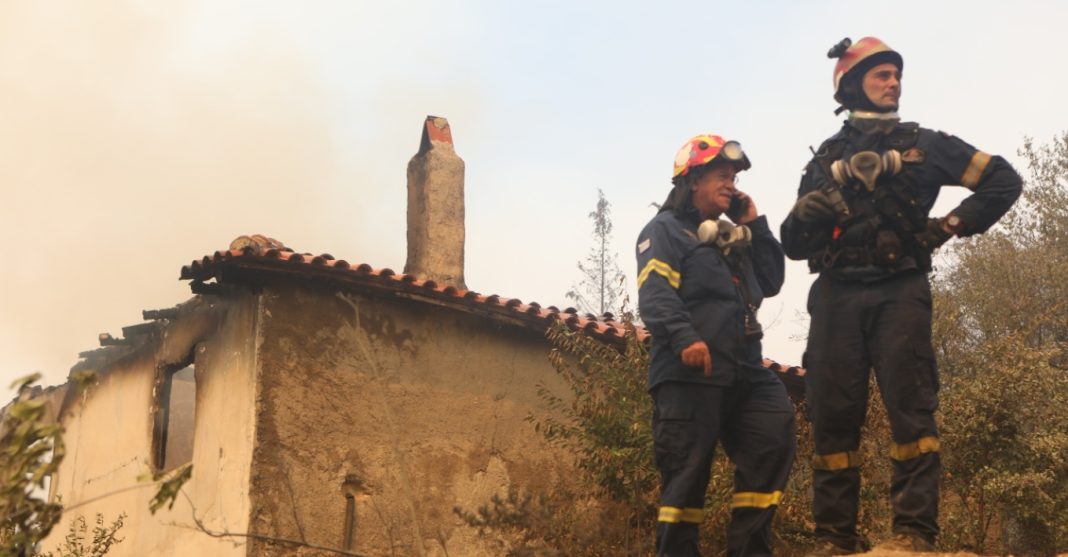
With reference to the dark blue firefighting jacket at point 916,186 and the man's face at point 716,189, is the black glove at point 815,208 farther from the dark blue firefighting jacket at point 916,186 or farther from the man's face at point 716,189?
the man's face at point 716,189

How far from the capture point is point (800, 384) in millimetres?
13602

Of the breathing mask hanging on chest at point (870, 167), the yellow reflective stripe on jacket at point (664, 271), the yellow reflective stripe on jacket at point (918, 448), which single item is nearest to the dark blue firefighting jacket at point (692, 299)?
the yellow reflective stripe on jacket at point (664, 271)

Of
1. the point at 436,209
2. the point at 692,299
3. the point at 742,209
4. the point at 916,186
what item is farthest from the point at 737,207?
the point at 436,209

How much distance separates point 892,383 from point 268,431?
7.27 metres

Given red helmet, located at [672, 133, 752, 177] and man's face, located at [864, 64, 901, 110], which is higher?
man's face, located at [864, 64, 901, 110]

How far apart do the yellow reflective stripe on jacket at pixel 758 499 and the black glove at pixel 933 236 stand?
1274 millimetres

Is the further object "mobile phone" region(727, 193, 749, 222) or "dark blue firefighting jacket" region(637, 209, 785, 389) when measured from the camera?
"mobile phone" region(727, 193, 749, 222)

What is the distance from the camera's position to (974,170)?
5414 mm

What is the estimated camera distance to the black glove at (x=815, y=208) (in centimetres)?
549

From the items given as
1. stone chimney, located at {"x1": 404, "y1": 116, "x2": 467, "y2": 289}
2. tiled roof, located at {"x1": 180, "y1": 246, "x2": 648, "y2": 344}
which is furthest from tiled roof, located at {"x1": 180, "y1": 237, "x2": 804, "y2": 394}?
stone chimney, located at {"x1": 404, "y1": 116, "x2": 467, "y2": 289}

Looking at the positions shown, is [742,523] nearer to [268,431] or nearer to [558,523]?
[558,523]

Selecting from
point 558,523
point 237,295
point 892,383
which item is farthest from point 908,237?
point 237,295

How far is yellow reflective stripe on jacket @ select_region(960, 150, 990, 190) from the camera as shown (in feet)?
17.7

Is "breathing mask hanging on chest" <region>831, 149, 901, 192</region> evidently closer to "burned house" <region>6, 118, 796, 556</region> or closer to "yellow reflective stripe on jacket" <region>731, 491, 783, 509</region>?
"yellow reflective stripe on jacket" <region>731, 491, 783, 509</region>
